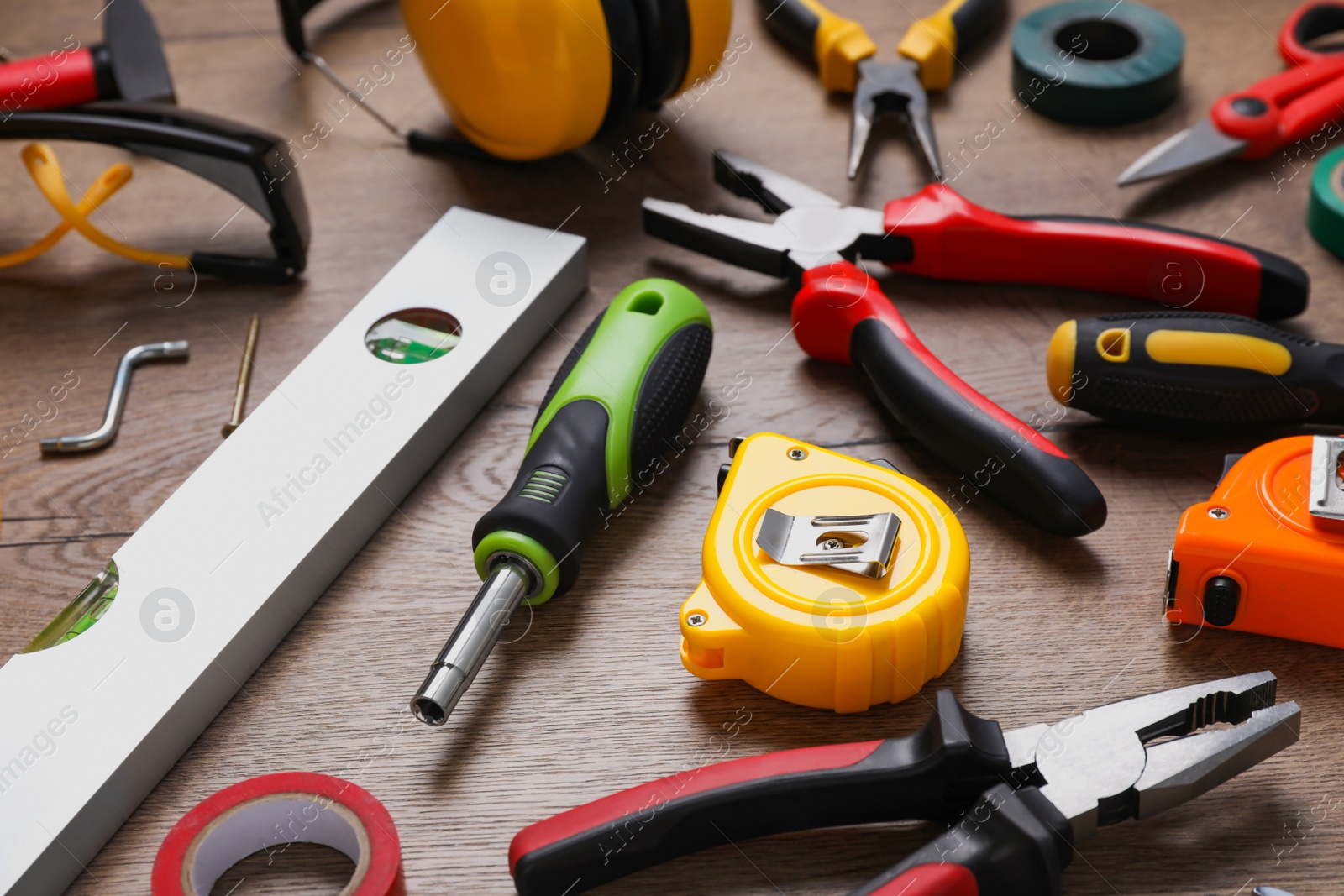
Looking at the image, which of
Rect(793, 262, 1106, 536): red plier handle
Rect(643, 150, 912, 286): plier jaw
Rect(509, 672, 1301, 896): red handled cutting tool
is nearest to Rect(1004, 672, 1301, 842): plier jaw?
Rect(509, 672, 1301, 896): red handled cutting tool

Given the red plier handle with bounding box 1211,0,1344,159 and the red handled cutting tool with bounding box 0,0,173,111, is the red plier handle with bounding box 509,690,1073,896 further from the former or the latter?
the red handled cutting tool with bounding box 0,0,173,111

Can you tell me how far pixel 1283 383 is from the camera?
0.71 m

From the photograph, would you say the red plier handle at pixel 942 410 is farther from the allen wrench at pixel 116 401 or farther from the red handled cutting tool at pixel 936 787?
the allen wrench at pixel 116 401

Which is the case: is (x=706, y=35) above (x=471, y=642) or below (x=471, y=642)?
above

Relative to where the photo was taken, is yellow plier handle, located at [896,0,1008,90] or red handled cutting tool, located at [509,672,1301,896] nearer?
red handled cutting tool, located at [509,672,1301,896]

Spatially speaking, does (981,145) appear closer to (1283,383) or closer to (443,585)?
(1283,383)

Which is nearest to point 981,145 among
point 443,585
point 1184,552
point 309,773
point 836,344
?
point 836,344

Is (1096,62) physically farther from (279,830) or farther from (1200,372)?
(279,830)

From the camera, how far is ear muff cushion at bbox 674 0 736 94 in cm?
90

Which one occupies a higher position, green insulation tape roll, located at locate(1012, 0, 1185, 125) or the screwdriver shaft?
green insulation tape roll, located at locate(1012, 0, 1185, 125)

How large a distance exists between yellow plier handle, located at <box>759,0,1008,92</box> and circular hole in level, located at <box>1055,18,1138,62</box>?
0.07 meters

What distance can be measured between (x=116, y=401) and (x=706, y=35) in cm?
50

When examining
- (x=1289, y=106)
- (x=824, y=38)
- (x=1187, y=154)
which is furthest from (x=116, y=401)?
(x=1289, y=106)

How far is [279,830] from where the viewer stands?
0.59 m
